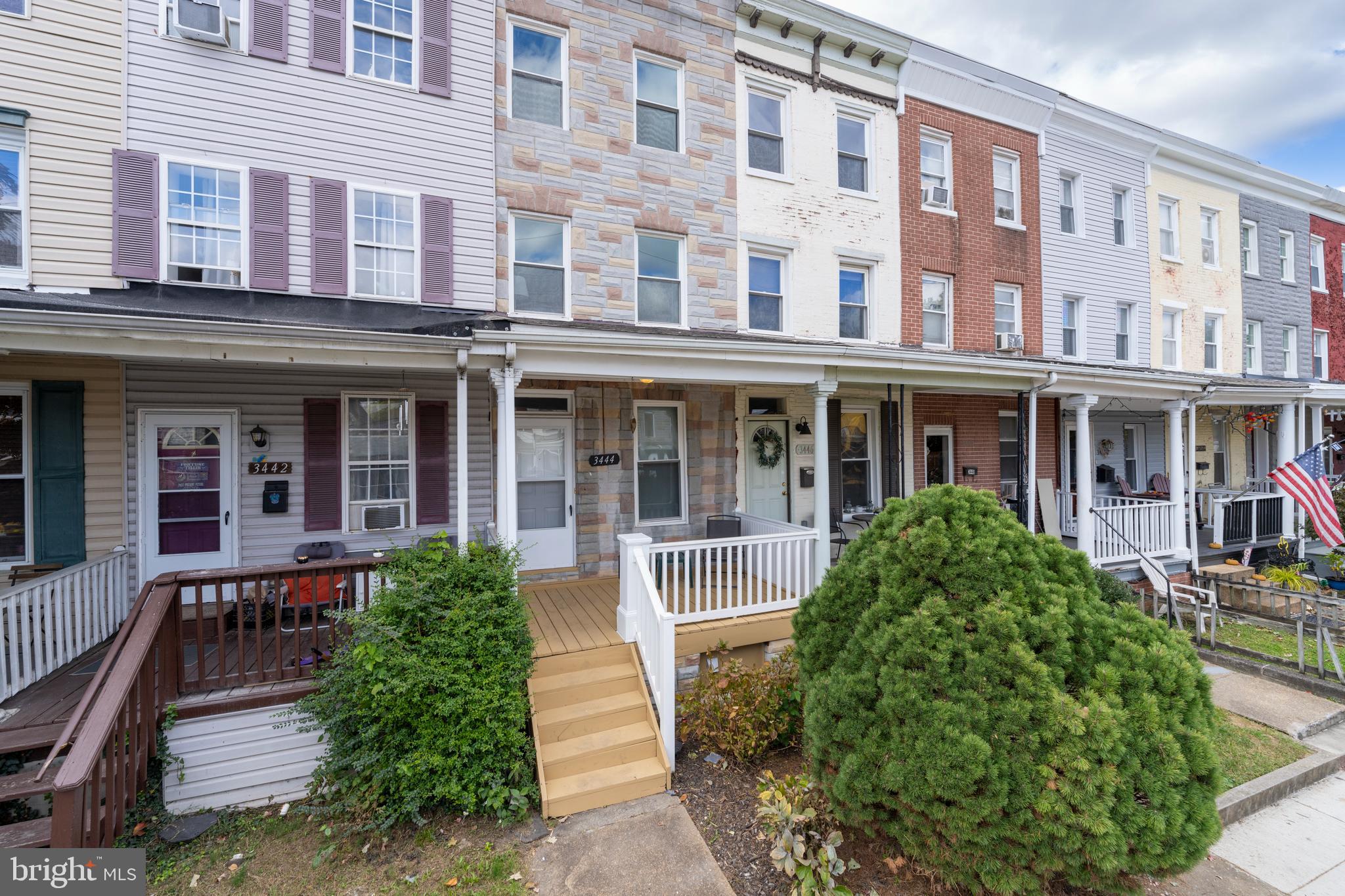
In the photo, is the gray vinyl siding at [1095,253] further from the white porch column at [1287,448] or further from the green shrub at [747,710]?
the green shrub at [747,710]

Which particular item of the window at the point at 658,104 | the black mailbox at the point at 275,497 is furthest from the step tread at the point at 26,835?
the window at the point at 658,104

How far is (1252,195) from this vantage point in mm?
13930

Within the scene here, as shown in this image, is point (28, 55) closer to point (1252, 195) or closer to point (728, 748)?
point (728, 748)

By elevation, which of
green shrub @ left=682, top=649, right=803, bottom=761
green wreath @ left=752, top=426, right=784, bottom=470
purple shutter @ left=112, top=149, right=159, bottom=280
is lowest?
green shrub @ left=682, top=649, right=803, bottom=761

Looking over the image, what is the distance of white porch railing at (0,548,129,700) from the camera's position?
4.45m

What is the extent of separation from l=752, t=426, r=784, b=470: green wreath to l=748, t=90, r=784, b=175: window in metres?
4.12

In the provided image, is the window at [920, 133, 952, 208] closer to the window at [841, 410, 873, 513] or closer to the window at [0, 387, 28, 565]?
the window at [841, 410, 873, 513]

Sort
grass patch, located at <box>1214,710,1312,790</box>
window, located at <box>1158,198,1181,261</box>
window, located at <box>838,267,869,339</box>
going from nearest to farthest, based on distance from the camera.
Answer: grass patch, located at <box>1214,710,1312,790</box>, window, located at <box>838,267,869,339</box>, window, located at <box>1158,198,1181,261</box>

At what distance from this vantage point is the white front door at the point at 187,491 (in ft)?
20.3

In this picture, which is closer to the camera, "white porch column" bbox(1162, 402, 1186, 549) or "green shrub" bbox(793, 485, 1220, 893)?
"green shrub" bbox(793, 485, 1220, 893)

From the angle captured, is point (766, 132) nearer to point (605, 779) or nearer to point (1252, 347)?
point (605, 779)

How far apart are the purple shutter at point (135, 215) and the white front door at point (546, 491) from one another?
4165 millimetres

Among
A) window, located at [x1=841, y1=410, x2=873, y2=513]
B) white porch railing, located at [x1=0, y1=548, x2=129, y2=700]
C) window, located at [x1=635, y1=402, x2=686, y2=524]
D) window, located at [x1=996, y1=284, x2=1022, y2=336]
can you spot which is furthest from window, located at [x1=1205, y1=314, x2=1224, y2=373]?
white porch railing, located at [x1=0, y1=548, x2=129, y2=700]

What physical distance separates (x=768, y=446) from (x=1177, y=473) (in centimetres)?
724
